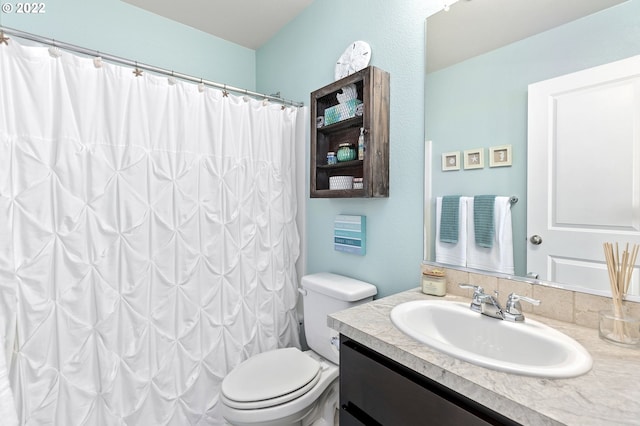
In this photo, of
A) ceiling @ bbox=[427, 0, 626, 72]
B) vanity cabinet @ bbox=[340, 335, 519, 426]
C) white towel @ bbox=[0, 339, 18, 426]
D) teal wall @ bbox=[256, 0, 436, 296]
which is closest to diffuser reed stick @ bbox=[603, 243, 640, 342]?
vanity cabinet @ bbox=[340, 335, 519, 426]

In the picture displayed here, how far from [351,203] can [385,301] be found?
63 centimetres

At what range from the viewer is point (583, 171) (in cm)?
86

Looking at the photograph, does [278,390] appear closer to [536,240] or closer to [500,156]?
[536,240]

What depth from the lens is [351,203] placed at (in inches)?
62.6

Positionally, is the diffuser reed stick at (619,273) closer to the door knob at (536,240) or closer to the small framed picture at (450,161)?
the door knob at (536,240)

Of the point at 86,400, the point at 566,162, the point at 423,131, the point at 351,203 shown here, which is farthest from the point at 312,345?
the point at 566,162

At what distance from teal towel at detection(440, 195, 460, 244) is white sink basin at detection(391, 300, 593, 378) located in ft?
0.89

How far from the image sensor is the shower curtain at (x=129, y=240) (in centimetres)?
112

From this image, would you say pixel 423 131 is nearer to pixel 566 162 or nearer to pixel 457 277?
pixel 566 162

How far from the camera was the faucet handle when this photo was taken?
2.88ft

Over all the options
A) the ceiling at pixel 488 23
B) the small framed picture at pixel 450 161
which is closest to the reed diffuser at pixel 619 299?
the small framed picture at pixel 450 161

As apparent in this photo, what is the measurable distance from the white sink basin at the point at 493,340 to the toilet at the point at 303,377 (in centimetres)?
41

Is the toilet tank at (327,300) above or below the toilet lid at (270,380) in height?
above

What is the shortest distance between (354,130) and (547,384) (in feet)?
4.14
